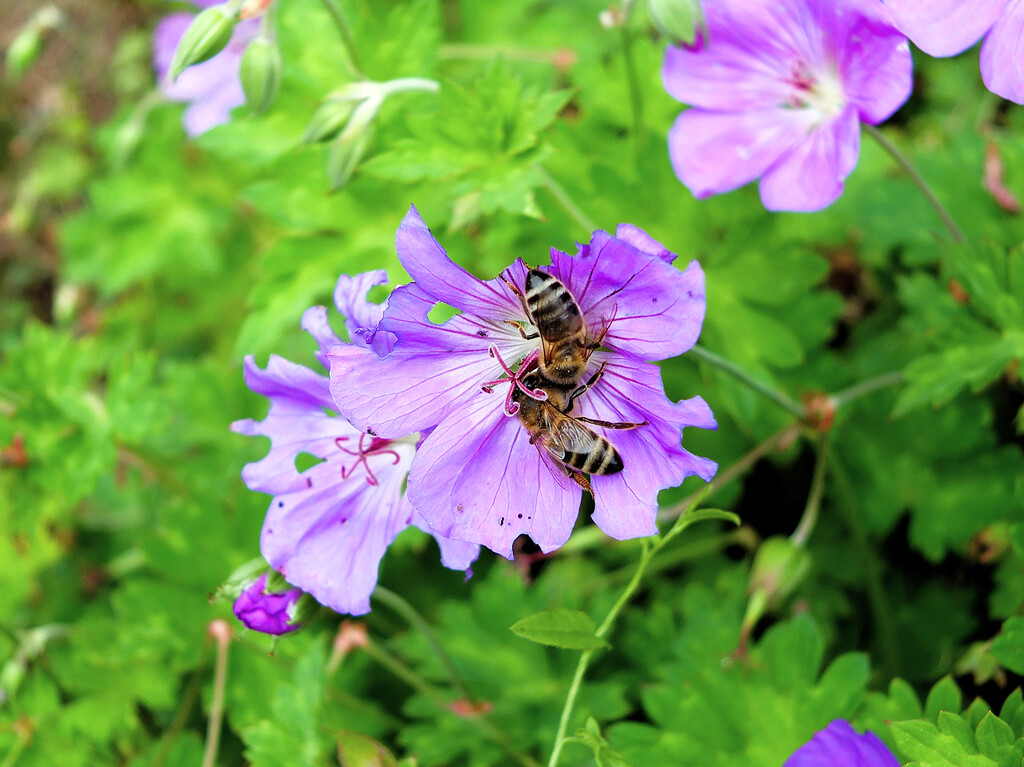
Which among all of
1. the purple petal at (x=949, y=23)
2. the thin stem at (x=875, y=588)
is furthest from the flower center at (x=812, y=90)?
the thin stem at (x=875, y=588)

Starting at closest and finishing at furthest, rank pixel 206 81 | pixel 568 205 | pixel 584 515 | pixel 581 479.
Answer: pixel 581 479, pixel 568 205, pixel 584 515, pixel 206 81

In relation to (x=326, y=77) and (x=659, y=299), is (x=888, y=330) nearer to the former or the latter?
(x=659, y=299)

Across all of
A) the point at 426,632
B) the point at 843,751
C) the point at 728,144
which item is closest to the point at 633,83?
the point at 728,144

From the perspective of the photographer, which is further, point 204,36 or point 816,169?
point 204,36

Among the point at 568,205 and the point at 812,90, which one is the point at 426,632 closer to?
the point at 568,205

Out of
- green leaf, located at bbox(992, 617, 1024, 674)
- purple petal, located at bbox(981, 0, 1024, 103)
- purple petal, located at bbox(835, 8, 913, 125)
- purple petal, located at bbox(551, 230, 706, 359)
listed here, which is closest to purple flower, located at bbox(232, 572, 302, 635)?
purple petal, located at bbox(551, 230, 706, 359)

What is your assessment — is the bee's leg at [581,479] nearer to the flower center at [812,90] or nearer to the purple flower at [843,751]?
the purple flower at [843,751]
